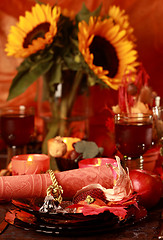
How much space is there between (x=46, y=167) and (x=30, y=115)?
0.32 metres

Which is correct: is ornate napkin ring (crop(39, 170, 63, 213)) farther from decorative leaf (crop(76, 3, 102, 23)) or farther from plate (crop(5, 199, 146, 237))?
decorative leaf (crop(76, 3, 102, 23))

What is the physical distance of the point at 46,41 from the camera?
1.28 meters

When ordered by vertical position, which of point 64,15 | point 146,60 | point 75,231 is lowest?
point 75,231

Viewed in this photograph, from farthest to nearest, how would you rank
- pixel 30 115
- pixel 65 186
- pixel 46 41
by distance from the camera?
pixel 46 41 → pixel 30 115 → pixel 65 186

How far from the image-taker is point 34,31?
1330mm

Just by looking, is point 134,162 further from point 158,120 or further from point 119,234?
point 119,234

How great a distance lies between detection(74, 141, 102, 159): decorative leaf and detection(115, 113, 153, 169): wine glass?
0.21ft

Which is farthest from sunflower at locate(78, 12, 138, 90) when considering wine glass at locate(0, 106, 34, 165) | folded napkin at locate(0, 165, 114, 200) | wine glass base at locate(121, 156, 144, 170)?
folded napkin at locate(0, 165, 114, 200)

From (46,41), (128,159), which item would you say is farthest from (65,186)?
(46,41)

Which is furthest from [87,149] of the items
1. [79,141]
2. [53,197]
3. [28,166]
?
[53,197]

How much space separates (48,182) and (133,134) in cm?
25

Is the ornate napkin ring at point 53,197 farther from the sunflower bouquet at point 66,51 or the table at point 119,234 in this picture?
the sunflower bouquet at point 66,51

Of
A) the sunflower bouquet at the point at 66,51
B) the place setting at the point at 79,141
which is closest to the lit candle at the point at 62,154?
the place setting at the point at 79,141

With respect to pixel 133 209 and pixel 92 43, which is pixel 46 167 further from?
pixel 92 43
